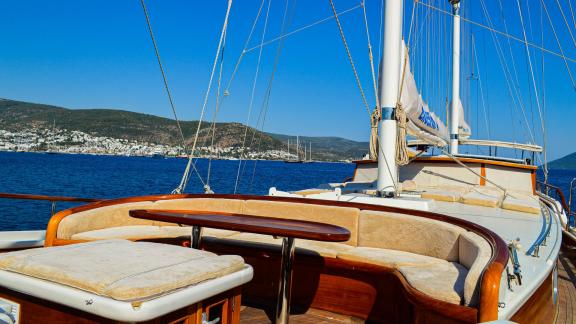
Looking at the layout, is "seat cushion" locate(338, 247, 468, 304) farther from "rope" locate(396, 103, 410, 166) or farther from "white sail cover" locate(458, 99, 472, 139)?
Answer: "white sail cover" locate(458, 99, 472, 139)

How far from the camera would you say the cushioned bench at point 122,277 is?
68.2 inches

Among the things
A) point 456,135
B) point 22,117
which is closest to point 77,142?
point 22,117

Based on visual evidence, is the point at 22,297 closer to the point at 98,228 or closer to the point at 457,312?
the point at 457,312

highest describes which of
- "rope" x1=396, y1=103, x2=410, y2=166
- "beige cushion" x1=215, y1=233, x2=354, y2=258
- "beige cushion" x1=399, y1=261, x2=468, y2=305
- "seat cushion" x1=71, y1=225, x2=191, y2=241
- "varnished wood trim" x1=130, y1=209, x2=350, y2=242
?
"rope" x1=396, y1=103, x2=410, y2=166

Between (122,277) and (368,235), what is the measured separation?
288 cm

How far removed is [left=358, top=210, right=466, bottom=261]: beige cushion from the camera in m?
3.78

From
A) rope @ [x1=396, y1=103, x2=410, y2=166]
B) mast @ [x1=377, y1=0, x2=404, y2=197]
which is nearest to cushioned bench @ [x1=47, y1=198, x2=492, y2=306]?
mast @ [x1=377, y1=0, x2=404, y2=197]

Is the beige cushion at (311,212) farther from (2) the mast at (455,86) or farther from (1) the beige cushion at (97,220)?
(2) the mast at (455,86)

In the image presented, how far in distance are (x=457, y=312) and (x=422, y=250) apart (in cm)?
160

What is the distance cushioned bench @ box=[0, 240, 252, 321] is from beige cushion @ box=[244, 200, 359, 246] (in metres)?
2.24

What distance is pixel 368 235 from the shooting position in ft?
14.2

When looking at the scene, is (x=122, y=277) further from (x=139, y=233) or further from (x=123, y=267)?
(x=139, y=233)

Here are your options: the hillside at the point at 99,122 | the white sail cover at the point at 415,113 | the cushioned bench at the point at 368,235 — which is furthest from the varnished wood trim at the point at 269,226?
the hillside at the point at 99,122

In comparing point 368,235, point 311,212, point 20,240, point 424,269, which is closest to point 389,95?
point 311,212
